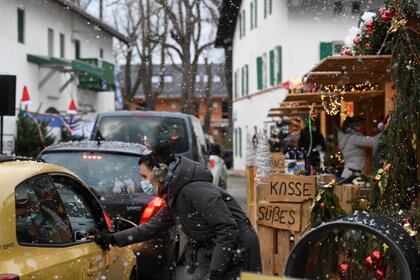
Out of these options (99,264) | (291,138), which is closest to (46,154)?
(99,264)

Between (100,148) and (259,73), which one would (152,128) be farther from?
(259,73)

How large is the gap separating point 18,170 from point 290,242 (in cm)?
423

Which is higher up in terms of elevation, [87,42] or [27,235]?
[87,42]

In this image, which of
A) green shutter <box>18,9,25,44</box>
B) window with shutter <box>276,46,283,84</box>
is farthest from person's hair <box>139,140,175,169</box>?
green shutter <box>18,9,25,44</box>

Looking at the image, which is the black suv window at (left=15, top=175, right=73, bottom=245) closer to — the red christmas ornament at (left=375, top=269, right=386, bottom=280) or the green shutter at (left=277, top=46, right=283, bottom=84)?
the red christmas ornament at (left=375, top=269, right=386, bottom=280)

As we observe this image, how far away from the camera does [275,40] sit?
28.5 m

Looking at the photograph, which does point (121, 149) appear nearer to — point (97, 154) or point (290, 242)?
point (97, 154)

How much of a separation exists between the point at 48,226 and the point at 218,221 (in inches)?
A: 39.7

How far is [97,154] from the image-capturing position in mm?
8805

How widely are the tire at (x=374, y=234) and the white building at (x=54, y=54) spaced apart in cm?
1954

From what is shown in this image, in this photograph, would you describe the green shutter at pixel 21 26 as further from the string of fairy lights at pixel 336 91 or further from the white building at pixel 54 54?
the string of fairy lights at pixel 336 91

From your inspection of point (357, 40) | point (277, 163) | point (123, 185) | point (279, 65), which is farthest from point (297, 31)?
point (123, 185)

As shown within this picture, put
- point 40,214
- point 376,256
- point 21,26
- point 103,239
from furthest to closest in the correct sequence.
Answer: point 21,26 → point 376,256 → point 103,239 → point 40,214

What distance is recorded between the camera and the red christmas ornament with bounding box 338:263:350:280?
222 inches
